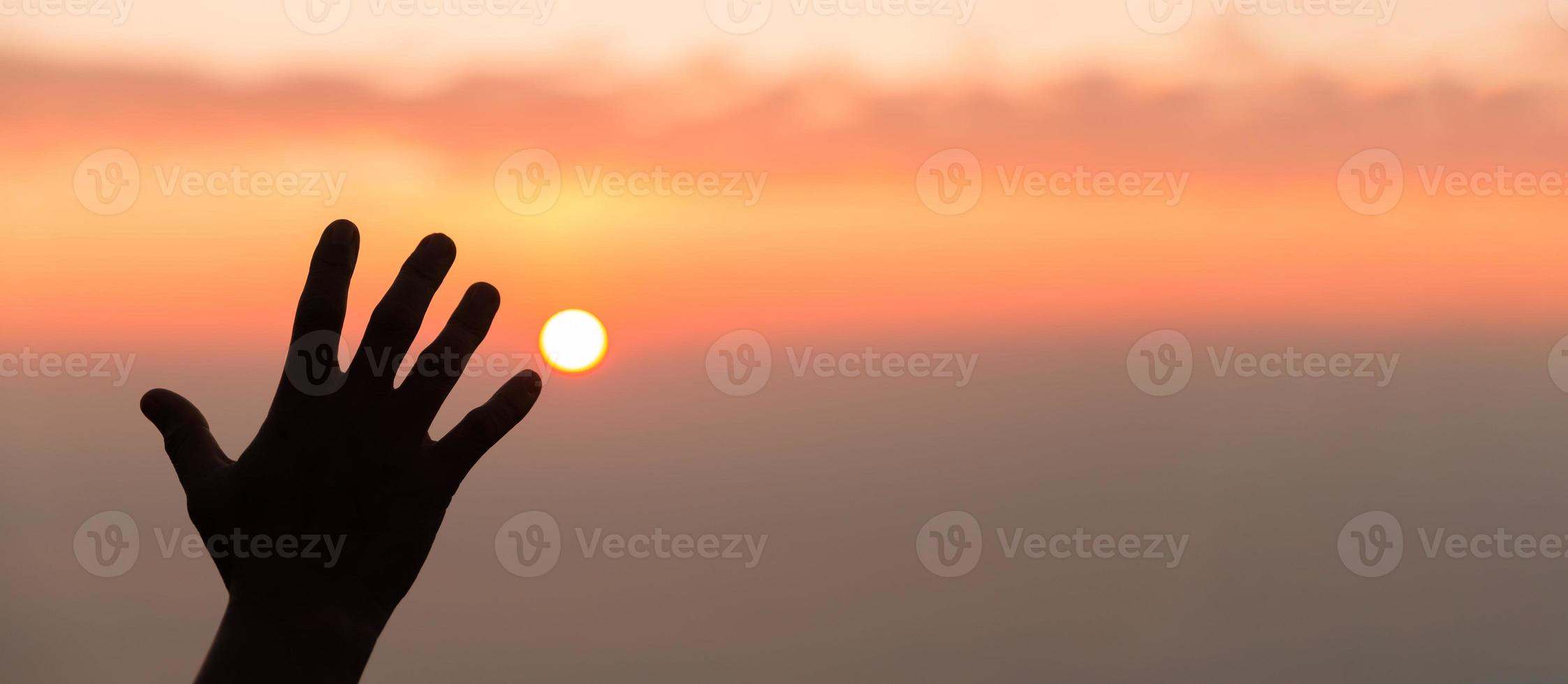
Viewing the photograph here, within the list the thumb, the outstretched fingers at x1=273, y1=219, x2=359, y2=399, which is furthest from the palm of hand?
the thumb

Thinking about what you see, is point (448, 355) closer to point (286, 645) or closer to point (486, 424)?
point (486, 424)

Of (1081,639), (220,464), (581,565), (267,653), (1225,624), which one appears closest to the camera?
Result: (267,653)

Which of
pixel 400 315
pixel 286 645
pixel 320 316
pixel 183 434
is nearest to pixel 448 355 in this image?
pixel 400 315

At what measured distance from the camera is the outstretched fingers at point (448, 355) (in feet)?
6.88

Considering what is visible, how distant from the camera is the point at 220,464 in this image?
2.26 metres

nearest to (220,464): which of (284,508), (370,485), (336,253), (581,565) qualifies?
(284,508)

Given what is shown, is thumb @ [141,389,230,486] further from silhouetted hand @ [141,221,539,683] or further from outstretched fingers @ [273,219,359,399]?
outstretched fingers @ [273,219,359,399]

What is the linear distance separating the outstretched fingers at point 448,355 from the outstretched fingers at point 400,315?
5cm

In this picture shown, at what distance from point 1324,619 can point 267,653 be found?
187m

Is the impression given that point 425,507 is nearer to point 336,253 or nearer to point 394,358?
point 394,358

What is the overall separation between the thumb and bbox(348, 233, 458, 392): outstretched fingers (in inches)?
17.9

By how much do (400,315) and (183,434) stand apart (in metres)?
0.75

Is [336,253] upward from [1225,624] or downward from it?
downward

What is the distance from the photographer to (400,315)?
2.08m
